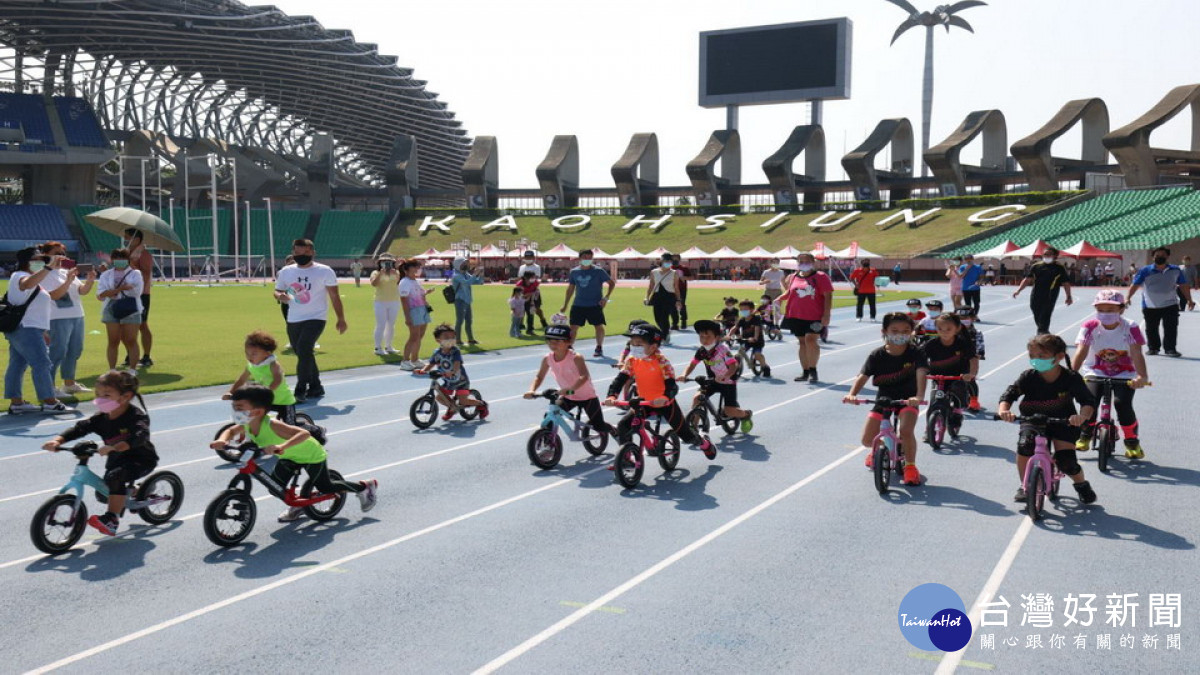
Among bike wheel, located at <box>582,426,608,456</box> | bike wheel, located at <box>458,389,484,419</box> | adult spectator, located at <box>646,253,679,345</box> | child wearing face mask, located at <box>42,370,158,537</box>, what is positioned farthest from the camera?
adult spectator, located at <box>646,253,679,345</box>

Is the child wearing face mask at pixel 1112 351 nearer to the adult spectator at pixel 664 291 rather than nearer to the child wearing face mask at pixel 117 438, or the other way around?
the child wearing face mask at pixel 117 438

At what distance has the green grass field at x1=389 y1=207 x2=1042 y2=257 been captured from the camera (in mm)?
76562

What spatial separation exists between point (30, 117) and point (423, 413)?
9091 centimetres

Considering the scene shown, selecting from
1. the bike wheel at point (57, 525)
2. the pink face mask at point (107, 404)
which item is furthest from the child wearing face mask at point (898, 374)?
the bike wheel at point (57, 525)

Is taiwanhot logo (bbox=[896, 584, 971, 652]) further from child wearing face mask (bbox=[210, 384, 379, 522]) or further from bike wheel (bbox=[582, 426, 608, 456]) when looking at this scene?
bike wheel (bbox=[582, 426, 608, 456])

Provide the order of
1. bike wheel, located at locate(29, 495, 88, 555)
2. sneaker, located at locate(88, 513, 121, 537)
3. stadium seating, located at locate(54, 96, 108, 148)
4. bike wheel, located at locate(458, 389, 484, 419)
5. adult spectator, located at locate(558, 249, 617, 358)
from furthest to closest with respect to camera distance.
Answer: stadium seating, located at locate(54, 96, 108, 148)
adult spectator, located at locate(558, 249, 617, 358)
bike wheel, located at locate(458, 389, 484, 419)
sneaker, located at locate(88, 513, 121, 537)
bike wheel, located at locate(29, 495, 88, 555)

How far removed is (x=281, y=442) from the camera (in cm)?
770

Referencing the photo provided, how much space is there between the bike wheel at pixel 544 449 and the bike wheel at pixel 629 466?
1051 mm

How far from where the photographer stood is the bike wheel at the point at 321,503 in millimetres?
7605

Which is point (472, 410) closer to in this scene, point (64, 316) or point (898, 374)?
point (64, 316)

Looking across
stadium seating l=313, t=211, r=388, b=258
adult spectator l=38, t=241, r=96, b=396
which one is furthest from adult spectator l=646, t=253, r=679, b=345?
stadium seating l=313, t=211, r=388, b=258

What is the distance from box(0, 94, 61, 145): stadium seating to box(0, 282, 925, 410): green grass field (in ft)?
177

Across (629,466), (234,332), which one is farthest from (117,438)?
(234,332)

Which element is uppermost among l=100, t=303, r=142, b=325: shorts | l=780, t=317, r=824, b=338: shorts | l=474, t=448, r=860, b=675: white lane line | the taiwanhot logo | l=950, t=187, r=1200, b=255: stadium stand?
l=950, t=187, r=1200, b=255: stadium stand
